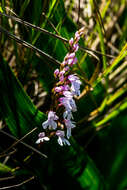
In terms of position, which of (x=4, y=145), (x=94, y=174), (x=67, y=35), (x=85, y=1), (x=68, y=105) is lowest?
(x=94, y=174)

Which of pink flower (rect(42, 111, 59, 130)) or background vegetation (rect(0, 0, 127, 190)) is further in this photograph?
background vegetation (rect(0, 0, 127, 190))

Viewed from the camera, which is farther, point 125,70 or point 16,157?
point 125,70

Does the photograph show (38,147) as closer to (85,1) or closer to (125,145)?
(125,145)

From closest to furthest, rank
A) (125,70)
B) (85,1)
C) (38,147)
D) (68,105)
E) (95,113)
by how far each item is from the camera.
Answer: (68,105) < (38,147) < (95,113) < (125,70) < (85,1)

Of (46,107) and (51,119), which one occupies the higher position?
(46,107)

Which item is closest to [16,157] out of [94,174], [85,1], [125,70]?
[94,174]

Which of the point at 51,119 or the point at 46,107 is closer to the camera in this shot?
the point at 51,119

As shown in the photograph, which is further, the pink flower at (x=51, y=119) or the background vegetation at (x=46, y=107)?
the background vegetation at (x=46, y=107)

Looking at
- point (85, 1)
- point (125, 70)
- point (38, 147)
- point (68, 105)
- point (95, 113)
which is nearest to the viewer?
point (68, 105)
